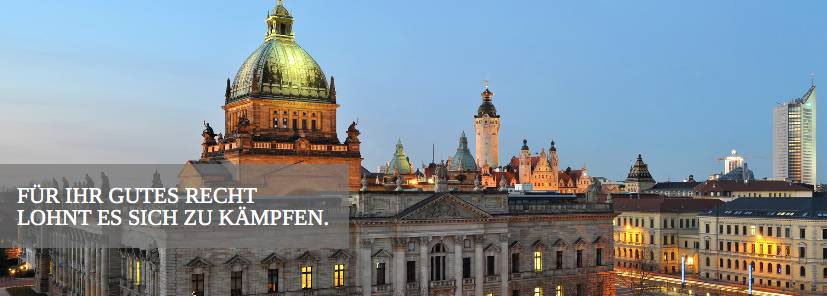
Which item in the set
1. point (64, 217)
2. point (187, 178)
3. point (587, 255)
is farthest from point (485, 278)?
point (64, 217)

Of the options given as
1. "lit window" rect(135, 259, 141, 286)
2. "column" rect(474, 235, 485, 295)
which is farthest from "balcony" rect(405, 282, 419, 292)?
"lit window" rect(135, 259, 141, 286)

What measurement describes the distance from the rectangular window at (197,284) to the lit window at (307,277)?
839cm

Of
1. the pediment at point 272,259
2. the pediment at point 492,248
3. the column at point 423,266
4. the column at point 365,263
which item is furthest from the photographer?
the pediment at point 492,248

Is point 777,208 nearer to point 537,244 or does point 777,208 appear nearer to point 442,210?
point 537,244

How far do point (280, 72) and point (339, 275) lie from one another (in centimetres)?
3233

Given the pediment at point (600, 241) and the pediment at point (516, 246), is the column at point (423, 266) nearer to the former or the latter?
the pediment at point (516, 246)

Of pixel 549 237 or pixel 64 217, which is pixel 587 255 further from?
pixel 64 217

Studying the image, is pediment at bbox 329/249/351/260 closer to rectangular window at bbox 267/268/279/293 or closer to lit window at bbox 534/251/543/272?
rectangular window at bbox 267/268/279/293

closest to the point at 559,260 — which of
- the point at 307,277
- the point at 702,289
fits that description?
the point at 307,277

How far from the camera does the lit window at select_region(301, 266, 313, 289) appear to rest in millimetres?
65000

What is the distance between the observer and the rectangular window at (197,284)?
195 feet

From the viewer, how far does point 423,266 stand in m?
70.4

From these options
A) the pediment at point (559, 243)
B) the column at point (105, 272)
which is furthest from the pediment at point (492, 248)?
the column at point (105, 272)

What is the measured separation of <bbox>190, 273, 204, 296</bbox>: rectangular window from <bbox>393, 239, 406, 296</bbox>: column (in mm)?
16712
